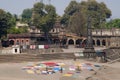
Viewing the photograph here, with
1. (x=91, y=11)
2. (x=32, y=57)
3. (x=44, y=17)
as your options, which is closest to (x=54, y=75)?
(x=32, y=57)

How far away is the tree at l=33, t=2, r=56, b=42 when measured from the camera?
305 ft

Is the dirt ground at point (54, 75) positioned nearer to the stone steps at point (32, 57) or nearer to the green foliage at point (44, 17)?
the stone steps at point (32, 57)

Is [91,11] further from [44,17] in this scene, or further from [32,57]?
[32,57]

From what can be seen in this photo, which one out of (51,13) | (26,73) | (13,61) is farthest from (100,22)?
(26,73)

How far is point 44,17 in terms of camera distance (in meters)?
93.8

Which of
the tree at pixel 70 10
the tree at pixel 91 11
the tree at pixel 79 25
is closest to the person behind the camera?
the tree at pixel 79 25

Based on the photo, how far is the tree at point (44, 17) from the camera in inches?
3656

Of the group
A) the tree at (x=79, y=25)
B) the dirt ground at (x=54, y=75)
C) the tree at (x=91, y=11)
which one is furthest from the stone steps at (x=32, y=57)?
the tree at (x=91, y=11)

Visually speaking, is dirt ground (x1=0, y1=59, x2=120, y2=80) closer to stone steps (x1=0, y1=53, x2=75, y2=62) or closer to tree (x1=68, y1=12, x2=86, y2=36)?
stone steps (x1=0, y1=53, x2=75, y2=62)

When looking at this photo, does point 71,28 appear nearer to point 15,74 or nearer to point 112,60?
point 112,60

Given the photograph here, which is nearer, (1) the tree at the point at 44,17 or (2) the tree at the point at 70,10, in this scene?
(1) the tree at the point at 44,17

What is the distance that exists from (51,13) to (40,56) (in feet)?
108

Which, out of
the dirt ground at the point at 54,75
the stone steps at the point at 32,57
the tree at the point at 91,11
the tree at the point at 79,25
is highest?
the tree at the point at 91,11

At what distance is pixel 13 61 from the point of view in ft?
192
